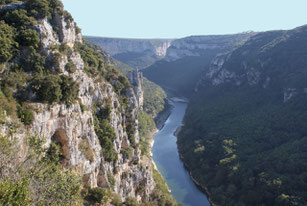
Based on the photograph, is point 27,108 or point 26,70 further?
point 26,70

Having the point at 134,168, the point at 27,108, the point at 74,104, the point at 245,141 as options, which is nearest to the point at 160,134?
the point at 245,141

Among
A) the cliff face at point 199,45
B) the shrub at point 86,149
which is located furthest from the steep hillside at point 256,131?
the cliff face at point 199,45

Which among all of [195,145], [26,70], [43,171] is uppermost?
[26,70]

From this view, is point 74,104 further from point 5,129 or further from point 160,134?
point 160,134

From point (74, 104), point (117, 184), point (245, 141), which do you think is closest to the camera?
point (74, 104)

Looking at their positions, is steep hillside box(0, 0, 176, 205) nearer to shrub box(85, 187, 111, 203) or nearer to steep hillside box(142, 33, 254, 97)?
shrub box(85, 187, 111, 203)

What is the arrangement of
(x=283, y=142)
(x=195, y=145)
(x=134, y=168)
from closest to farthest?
(x=134, y=168) < (x=283, y=142) < (x=195, y=145)

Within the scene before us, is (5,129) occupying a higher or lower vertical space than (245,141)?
higher

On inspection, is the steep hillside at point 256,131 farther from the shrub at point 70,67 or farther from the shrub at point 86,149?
the shrub at point 70,67
